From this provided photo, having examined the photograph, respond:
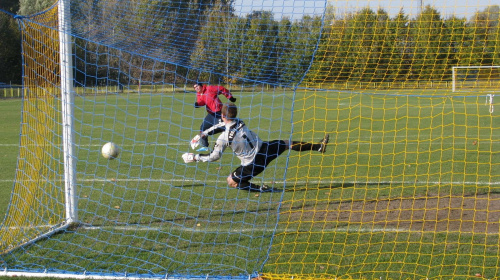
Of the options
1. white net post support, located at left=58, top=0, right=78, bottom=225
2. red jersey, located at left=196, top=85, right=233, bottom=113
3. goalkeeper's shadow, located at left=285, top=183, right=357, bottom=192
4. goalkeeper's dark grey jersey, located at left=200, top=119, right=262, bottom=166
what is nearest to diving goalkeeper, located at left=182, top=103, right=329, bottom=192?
goalkeeper's dark grey jersey, located at left=200, top=119, right=262, bottom=166

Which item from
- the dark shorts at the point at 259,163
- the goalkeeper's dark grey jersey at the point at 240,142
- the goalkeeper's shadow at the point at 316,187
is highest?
the goalkeeper's dark grey jersey at the point at 240,142

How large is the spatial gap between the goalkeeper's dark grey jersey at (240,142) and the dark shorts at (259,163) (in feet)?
0.26

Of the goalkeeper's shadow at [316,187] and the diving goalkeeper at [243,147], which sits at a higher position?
the diving goalkeeper at [243,147]

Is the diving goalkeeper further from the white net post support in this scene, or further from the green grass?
the white net post support

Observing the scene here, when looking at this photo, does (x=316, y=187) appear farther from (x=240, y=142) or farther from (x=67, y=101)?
(x=67, y=101)

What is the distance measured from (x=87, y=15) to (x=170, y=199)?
9.74 feet

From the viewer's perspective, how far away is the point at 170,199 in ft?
24.9

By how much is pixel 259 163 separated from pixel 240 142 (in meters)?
0.49

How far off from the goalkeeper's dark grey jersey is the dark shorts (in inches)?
3.1

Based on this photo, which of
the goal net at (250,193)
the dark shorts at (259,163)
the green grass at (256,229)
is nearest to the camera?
the green grass at (256,229)

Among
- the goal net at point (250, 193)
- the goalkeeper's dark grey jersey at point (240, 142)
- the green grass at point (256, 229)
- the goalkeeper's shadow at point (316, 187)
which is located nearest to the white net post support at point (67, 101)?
the goal net at point (250, 193)

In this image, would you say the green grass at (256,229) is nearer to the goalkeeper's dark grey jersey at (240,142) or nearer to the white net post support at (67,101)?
the goalkeeper's dark grey jersey at (240,142)

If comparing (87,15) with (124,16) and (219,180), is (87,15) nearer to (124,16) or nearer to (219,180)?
(124,16)

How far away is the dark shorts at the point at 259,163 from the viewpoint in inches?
278
